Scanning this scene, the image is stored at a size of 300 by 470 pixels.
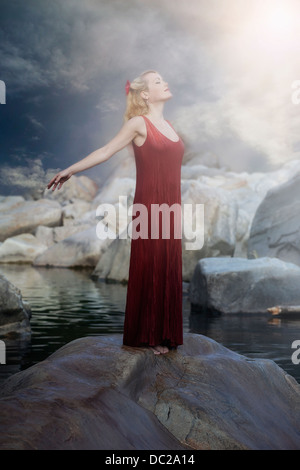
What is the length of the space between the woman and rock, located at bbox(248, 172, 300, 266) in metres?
7.52

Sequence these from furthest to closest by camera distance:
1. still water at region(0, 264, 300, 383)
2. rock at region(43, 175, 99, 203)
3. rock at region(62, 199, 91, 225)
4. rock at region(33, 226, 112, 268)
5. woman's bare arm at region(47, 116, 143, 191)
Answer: rock at region(43, 175, 99, 203) → rock at region(62, 199, 91, 225) → rock at region(33, 226, 112, 268) → still water at region(0, 264, 300, 383) → woman's bare arm at region(47, 116, 143, 191)

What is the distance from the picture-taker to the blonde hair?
3.29 meters

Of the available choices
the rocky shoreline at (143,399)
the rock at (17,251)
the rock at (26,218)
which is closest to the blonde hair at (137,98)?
the rocky shoreline at (143,399)

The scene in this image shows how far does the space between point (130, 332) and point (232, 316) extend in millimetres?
4932

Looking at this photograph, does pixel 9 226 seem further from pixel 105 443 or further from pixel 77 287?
pixel 105 443

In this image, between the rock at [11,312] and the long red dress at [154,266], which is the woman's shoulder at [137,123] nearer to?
the long red dress at [154,266]

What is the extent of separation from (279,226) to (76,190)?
16876mm

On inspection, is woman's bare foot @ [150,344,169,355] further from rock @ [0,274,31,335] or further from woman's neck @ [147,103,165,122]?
rock @ [0,274,31,335]

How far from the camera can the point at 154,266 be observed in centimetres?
309

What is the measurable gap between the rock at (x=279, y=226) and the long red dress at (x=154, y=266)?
7519mm

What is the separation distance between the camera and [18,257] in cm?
1934

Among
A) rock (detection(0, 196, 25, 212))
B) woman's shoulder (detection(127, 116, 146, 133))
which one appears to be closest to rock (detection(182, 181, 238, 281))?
woman's shoulder (detection(127, 116, 146, 133))

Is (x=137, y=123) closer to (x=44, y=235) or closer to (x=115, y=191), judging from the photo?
(x=44, y=235)

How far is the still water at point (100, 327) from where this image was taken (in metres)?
5.00
